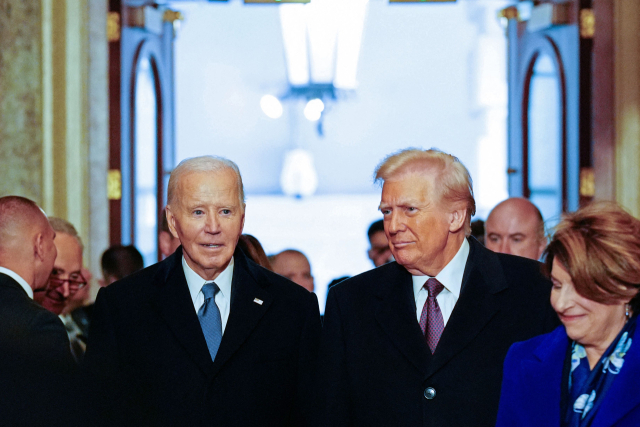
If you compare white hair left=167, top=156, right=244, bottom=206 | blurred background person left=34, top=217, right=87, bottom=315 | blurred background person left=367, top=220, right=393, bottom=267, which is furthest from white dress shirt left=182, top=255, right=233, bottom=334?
blurred background person left=367, top=220, right=393, bottom=267

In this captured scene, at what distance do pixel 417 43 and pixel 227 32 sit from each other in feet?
11.4

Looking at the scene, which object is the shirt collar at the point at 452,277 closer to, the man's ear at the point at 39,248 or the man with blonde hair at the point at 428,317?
the man with blonde hair at the point at 428,317

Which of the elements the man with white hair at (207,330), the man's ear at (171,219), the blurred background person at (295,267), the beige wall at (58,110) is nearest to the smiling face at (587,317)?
the man with white hair at (207,330)

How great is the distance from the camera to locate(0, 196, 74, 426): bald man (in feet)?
3.62

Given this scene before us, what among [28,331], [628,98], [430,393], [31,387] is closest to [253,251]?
[28,331]

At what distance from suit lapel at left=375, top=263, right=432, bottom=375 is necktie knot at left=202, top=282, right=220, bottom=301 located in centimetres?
55

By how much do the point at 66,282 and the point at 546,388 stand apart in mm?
2409

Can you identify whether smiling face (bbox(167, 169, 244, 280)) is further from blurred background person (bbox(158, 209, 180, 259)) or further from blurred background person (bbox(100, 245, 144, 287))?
blurred background person (bbox(100, 245, 144, 287))

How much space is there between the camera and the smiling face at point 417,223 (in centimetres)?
259

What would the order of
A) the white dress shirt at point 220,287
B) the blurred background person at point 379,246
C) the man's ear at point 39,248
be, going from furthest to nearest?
the blurred background person at point 379,246 → the man's ear at point 39,248 → the white dress shirt at point 220,287

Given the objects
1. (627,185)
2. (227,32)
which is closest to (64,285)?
(627,185)

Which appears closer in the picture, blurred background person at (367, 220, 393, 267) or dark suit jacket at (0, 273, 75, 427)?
dark suit jacket at (0, 273, 75, 427)

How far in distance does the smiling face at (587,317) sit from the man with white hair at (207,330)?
→ 0.89 meters

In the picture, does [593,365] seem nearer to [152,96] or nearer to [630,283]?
[630,283]
